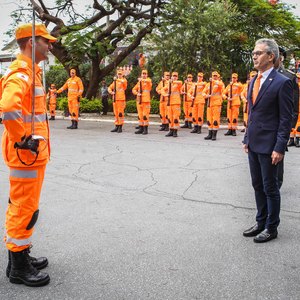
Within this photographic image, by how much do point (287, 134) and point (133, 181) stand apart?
321 centimetres

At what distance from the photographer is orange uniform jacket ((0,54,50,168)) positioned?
3.12 m

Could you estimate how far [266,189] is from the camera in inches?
171

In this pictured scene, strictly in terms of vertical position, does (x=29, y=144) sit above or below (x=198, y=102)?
above

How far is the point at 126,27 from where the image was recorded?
2323cm

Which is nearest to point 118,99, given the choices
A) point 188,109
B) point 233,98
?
point 188,109

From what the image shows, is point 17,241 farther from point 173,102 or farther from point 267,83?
point 173,102

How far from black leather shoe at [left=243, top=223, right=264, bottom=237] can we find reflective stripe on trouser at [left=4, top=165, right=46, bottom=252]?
2234 mm

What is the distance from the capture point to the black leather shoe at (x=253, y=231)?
14.7 feet

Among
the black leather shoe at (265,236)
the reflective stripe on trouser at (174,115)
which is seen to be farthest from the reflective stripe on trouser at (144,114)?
the black leather shoe at (265,236)

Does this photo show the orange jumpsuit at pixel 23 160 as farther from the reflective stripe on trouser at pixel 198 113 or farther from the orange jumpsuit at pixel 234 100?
the orange jumpsuit at pixel 234 100

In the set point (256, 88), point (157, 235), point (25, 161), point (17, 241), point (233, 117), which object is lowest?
point (157, 235)

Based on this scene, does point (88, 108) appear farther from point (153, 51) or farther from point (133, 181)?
point (133, 181)

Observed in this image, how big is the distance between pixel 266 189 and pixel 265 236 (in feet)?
1.54

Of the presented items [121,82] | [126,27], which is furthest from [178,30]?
[121,82]
